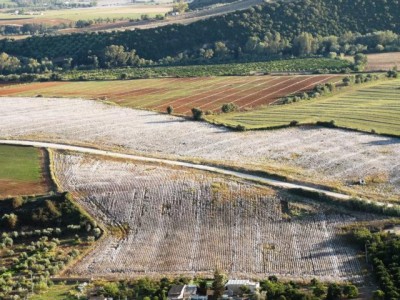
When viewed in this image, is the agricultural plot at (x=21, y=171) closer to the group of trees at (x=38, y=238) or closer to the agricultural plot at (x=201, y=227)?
the agricultural plot at (x=201, y=227)

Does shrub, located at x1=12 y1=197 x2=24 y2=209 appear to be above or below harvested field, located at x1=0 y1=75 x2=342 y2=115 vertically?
below

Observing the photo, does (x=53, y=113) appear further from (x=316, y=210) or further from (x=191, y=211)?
(x=316, y=210)

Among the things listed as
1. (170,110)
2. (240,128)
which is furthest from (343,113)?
(170,110)

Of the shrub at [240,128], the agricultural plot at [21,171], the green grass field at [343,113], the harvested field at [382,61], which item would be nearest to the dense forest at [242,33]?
the harvested field at [382,61]

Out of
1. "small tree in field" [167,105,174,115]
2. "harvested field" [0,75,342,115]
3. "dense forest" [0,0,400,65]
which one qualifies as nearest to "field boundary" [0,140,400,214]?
"small tree in field" [167,105,174,115]

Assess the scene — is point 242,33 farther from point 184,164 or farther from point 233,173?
point 233,173

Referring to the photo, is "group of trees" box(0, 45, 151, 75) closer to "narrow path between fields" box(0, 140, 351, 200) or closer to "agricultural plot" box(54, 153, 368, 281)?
"narrow path between fields" box(0, 140, 351, 200)
